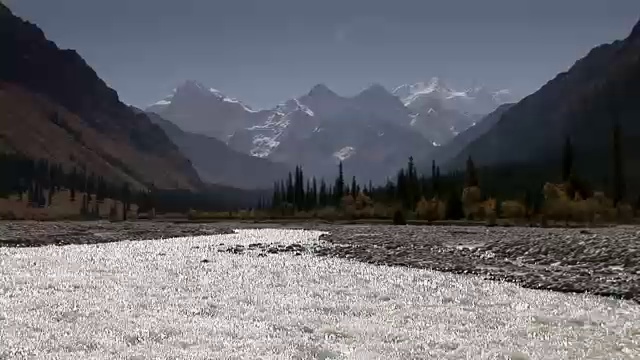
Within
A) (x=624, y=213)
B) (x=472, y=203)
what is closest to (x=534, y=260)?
(x=624, y=213)

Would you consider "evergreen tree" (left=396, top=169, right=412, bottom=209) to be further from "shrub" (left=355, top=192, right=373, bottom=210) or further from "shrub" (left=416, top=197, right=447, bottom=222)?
"shrub" (left=416, top=197, right=447, bottom=222)

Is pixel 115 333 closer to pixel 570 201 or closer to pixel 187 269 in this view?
pixel 187 269

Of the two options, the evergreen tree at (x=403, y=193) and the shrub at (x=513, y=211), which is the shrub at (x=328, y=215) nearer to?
the evergreen tree at (x=403, y=193)

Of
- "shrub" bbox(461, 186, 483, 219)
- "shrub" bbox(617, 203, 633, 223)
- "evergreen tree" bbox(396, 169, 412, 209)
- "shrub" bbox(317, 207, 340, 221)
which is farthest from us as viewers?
"evergreen tree" bbox(396, 169, 412, 209)

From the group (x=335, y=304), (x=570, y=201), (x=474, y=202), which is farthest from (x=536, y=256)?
(x=474, y=202)

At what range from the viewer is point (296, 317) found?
2092 cm

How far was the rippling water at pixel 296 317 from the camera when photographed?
16438 millimetres

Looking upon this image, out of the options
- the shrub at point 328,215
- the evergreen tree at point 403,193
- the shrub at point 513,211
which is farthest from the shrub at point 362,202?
the shrub at point 513,211

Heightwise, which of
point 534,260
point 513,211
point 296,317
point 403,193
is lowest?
point 296,317

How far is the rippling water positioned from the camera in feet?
53.9

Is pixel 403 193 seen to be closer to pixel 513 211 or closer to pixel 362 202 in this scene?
pixel 362 202

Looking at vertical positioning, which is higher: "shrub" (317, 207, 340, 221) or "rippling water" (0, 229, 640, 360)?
"shrub" (317, 207, 340, 221)

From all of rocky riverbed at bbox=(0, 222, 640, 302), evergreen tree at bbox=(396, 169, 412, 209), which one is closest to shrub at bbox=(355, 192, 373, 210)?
evergreen tree at bbox=(396, 169, 412, 209)

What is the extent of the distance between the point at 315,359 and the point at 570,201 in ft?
367
